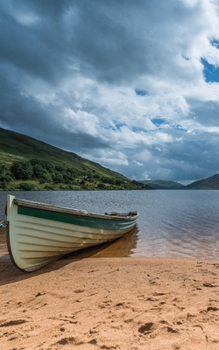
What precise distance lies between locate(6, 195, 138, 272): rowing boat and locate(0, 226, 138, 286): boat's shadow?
0.33 m

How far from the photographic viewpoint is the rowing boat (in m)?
9.30

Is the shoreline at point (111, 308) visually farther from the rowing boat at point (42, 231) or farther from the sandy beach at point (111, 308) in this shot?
the rowing boat at point (42, 231)

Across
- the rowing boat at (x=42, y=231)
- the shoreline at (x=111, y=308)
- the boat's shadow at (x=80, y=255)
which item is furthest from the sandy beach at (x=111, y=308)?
the rowing boat at (x=42, y=231)

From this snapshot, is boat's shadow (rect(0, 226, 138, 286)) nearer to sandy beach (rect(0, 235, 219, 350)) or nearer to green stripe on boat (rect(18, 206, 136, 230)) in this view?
sandy beach (rect(0, 235, 219, 350))

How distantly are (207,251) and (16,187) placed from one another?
115701 millimetres

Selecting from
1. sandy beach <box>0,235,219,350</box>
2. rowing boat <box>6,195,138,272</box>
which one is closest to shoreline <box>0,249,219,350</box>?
sandy beach <box>0,235,219,350</box>

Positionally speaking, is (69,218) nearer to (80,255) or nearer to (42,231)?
(42,231)

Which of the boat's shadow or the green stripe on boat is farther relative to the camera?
the boat's shadow

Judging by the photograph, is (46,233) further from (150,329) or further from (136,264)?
(150,329)

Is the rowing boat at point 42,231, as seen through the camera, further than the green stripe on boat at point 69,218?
No

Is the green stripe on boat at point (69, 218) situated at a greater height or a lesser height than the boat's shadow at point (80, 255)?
greater

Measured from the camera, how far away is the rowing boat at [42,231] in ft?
30.5

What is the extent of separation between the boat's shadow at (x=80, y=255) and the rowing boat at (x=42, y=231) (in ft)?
1.10

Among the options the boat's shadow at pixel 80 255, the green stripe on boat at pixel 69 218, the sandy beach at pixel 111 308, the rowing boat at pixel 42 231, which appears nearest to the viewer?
the sandy beach at pixel 111 308
